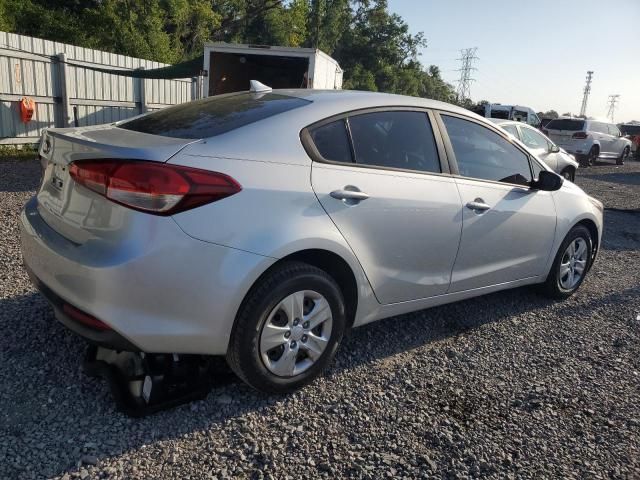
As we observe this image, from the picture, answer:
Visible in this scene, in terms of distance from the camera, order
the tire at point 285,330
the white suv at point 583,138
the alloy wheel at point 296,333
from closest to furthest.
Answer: the tire at point 285,330 < the alloy wheel at point 296,333 < the white suv at point 583,138

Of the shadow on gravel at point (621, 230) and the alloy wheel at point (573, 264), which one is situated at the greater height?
the alloy wheel at point (573, 264)

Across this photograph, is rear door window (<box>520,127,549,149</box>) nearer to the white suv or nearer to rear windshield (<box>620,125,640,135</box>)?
the white suv

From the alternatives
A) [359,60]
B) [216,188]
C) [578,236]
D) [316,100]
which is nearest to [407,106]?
[316,100]

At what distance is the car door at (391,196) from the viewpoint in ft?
9.51

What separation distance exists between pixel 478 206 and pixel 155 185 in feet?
7.04

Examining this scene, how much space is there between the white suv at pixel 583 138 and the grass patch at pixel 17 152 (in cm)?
1698

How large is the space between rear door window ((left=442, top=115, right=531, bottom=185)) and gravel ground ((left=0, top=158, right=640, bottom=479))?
1.14m

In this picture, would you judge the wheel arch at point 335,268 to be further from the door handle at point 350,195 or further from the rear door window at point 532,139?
the rear door window at point 532,139

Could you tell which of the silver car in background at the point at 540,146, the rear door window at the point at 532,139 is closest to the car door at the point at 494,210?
the silver car in background at the point at 540,146

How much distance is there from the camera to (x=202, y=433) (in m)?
2.58

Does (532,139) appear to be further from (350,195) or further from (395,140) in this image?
(350,195)

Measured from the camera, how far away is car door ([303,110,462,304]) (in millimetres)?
2898

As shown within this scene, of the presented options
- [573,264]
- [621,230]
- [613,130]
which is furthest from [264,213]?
[613,130]

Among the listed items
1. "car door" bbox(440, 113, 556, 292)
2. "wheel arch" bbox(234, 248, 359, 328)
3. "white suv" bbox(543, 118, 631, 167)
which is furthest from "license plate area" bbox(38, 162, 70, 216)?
"white suv" bbox(543, 118, 631, 167)
